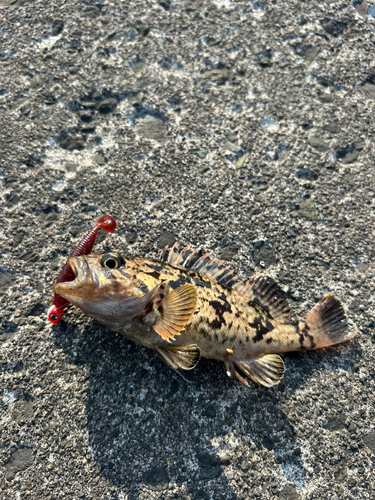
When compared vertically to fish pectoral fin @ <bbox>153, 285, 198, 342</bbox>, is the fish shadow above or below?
below

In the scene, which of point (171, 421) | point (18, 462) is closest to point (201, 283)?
point (171, 421)

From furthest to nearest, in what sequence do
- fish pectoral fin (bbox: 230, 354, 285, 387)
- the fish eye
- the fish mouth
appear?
1. fish pectoral fin (bbox: 230, 354, 285, 387)
2. the fish eye
3. the fish mouth

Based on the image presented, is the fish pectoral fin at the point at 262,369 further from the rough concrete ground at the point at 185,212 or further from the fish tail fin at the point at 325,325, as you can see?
the fish tail fin at the point at 325,325

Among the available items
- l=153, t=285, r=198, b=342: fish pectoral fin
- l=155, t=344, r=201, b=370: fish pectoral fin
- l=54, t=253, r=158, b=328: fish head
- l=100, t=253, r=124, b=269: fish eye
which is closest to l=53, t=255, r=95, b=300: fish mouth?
l=54, t=253, r=158, b=328: fish head

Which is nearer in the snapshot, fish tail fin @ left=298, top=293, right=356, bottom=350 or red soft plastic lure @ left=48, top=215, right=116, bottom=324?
red soft plastic lure @ left=48, top=215, right=116, bottom=324

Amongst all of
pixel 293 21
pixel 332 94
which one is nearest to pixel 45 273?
pixel 332 94

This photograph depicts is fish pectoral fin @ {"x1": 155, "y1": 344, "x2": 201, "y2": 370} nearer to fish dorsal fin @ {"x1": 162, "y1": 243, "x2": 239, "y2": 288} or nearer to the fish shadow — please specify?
the fish shadow

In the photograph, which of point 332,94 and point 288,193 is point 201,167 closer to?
point 288,193
